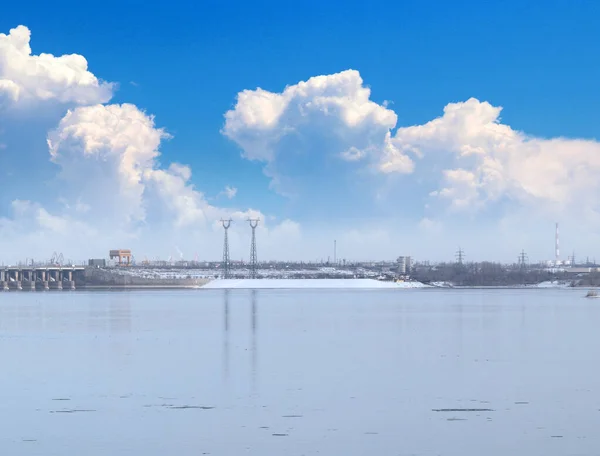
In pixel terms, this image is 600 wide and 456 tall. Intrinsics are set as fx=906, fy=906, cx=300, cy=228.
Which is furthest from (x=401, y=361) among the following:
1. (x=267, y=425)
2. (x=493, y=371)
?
(x=267, y=425)

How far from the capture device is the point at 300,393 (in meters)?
27.3

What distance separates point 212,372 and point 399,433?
1214 centimetres

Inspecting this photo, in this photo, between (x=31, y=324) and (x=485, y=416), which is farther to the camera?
(x=31, y=324)

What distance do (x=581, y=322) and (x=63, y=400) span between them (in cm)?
4335

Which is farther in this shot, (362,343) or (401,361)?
(362,343)

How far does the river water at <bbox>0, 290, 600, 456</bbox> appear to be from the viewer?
20.4 meters

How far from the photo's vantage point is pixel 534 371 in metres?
32.4

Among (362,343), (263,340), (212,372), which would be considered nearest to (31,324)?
(263,340)

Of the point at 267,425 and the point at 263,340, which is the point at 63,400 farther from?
the point at 263,340

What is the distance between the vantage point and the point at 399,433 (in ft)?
69.9

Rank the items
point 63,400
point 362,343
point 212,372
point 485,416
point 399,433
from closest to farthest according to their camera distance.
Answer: point 399,433, point 485,416, point 63,400, point 212,372, point 362,343

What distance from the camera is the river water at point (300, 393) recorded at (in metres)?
20.4

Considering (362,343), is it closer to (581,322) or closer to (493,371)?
(493,371)

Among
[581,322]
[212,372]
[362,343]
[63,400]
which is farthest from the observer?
[581,322]
